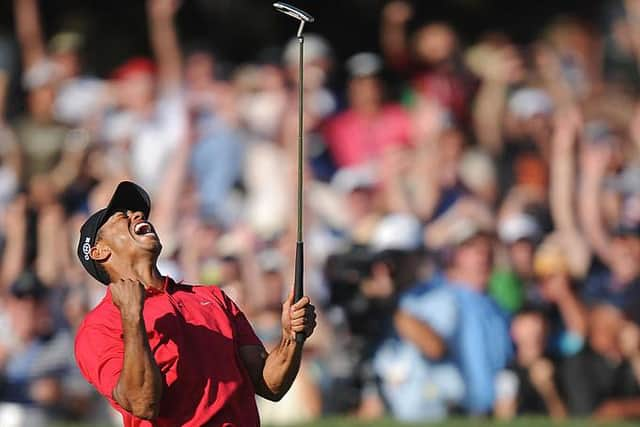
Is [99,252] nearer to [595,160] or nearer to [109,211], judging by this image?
[109,211]

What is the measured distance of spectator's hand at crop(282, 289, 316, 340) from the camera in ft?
15.4

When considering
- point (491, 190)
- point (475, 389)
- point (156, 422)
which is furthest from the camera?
point (491, 190)

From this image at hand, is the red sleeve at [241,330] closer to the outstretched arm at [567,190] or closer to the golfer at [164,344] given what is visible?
the golfer at [164,344]

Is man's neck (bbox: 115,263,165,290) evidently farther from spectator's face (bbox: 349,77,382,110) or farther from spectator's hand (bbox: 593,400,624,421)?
A: spectator's face (bbox: 349,77,382,110)

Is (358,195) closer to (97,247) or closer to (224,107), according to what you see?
(224,107)

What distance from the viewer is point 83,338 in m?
4.59

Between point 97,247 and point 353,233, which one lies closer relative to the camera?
point 97,247

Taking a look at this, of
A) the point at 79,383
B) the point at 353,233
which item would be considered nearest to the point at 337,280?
the point at 353,233

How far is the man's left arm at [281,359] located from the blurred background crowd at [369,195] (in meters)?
4.76

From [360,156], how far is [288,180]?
0.58 meters

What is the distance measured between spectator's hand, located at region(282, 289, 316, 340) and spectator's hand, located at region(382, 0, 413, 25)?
680cm

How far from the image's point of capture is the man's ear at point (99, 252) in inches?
187

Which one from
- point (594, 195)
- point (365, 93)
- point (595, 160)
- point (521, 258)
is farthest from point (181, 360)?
point (595, 160)

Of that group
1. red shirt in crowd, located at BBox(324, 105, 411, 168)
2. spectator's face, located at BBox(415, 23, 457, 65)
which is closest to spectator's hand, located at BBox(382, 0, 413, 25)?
spectator's face, located at BBox(415, 23, 457, 65)
